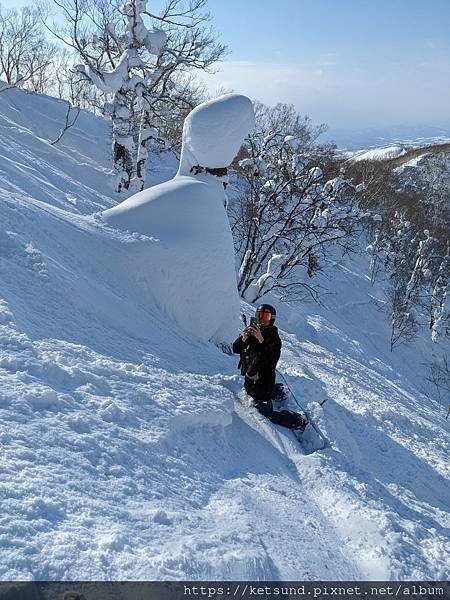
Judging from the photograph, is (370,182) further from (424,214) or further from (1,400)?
(1,400)

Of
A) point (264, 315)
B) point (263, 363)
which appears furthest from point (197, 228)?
point (263, 363)

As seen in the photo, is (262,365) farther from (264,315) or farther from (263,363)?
(264,315)

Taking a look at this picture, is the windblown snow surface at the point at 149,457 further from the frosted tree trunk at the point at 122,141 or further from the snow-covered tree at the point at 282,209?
the snow-covered tree at the point at 282,209

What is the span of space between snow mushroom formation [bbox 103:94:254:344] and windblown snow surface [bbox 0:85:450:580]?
1.01 feet

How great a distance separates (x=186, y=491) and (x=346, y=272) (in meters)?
26.5

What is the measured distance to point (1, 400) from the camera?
3193 millimetres

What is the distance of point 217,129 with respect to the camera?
7.35m

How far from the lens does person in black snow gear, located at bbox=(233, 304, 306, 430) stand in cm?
518

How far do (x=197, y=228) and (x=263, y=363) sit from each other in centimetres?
261

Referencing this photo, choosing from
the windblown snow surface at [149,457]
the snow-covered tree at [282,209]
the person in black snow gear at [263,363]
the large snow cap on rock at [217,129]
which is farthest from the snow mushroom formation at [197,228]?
the snow-covered tree at [282,209]

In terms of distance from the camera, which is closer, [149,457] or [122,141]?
[149,457]

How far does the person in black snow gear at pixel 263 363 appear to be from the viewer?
17.0 ft

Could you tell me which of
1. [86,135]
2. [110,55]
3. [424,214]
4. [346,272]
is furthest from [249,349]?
[424,214]

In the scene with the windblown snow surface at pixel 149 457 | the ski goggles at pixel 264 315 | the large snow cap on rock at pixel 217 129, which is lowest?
the windblown snow surface at pixel 149 457
